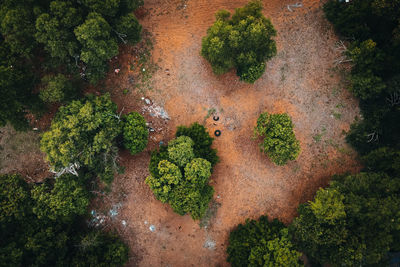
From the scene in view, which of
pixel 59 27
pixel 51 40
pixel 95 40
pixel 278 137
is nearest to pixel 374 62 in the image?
pixel 278 137

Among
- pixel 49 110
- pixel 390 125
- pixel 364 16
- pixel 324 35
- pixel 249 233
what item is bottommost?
pixel 249 233

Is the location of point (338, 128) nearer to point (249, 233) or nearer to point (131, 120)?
point (249, 233)

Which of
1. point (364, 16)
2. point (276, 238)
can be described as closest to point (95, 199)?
point (276, 238)

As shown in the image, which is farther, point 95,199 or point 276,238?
point 95,199

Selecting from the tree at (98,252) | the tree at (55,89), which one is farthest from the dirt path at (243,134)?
the tree at (55,89)

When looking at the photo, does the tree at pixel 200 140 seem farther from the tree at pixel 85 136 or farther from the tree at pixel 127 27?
the tree at pixel 127 27
